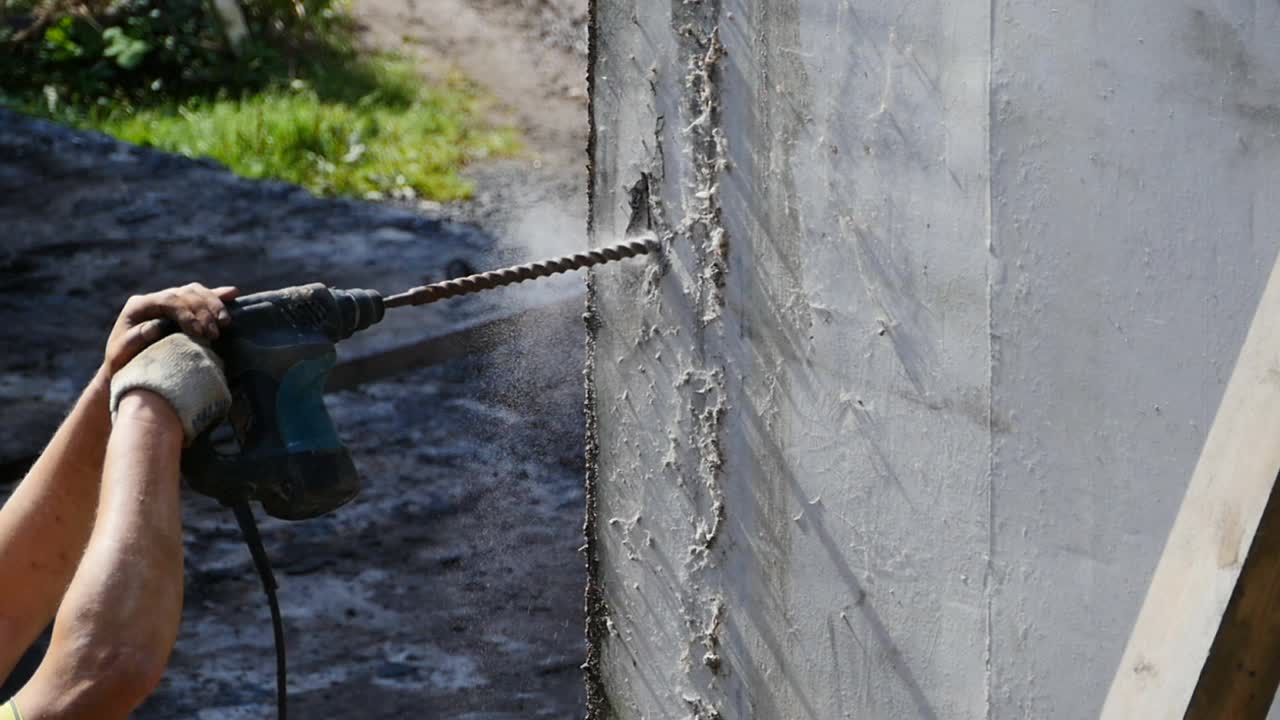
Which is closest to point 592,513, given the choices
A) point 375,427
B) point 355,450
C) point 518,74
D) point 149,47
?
point 355,450

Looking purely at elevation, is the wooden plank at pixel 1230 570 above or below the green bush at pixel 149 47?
above

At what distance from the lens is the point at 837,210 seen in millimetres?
1729

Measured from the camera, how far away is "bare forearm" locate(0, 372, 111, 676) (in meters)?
1.79

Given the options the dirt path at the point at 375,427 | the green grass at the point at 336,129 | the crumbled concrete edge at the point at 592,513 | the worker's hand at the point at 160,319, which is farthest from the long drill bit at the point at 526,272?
the green grass at the point at 336,129

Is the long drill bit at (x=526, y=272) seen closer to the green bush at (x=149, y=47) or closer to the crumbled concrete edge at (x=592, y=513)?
the crumbled concrete edge at (x=592, y=513)

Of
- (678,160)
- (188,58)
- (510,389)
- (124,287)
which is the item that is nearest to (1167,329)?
(678,160)

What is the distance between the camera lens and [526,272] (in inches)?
79.0

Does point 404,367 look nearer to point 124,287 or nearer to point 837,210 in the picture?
point 124,287

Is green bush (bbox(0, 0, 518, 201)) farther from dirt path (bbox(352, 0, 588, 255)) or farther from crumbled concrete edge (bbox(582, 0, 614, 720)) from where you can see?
crumbled concrete edge (bbox(582, 0, 614, 720))

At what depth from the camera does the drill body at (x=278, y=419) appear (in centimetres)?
168

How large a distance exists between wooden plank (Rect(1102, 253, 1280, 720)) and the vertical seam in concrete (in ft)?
1.43

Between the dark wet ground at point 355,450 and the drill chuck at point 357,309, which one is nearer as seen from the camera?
the drill chuck at point 357,309

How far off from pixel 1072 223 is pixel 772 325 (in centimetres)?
50

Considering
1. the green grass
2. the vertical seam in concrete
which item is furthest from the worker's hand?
the green grass
